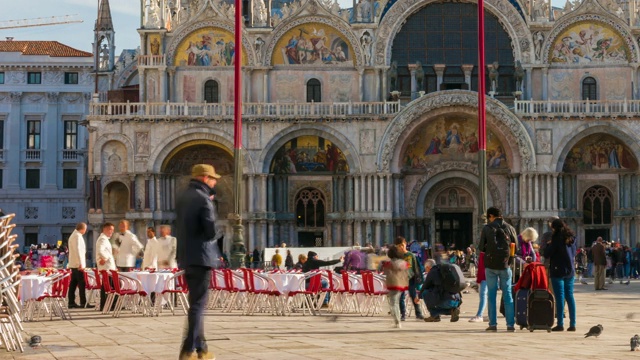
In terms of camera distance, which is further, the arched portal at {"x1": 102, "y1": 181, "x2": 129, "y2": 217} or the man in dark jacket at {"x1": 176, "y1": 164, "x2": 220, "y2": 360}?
the arched portal at {"x1": 102, "y1": 181, "x2": 129, "y2": 217}

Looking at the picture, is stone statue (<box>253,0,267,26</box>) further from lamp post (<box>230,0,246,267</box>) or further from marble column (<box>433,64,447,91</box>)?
lamp post (<box>230,0,246,267</box>)

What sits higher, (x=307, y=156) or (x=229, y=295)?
(x=307, y=156)

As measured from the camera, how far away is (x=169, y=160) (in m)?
54.7

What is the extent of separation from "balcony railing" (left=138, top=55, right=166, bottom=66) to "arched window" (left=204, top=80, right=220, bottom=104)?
2.27 meters

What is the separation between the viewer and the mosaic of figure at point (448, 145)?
54.8 meters

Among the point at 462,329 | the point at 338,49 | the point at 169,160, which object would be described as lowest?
the point at 462,329

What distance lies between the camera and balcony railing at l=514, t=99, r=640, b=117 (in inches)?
2104

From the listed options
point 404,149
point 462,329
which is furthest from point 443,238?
point 462,329

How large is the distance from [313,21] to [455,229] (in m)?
11.6

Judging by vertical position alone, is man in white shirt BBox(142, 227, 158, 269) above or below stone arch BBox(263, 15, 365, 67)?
below

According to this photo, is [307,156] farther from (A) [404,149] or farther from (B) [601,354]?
(B) [601,354]

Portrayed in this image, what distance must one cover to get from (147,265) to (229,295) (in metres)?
2.04

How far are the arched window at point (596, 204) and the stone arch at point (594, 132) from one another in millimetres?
2598

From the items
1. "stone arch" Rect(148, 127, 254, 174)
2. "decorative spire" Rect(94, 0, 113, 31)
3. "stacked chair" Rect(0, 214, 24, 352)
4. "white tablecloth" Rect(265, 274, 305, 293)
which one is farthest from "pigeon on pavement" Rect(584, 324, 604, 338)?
"decorative spire" Rect(94, 0, 113, 31)
